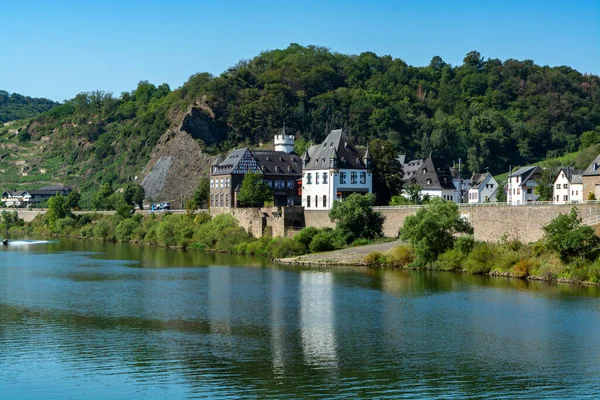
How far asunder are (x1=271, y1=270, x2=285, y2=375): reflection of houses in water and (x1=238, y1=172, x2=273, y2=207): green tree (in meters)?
27.5

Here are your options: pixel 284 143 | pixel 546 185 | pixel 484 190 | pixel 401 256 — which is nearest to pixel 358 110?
pixel 484 190

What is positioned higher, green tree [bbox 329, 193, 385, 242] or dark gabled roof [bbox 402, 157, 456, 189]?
dark gabled roof [bbox 402, 157, 456, 189]

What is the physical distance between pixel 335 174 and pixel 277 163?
1204 cm

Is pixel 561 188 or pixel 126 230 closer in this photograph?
pixel 561 188

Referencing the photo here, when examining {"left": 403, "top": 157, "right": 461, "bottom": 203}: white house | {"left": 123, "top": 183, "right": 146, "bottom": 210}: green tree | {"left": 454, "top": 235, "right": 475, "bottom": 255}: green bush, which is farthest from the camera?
{"left": 123, "top": 183, "right": 146, "bottom": 210}: green tree

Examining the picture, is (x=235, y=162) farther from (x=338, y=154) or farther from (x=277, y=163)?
(x=338, y=154)

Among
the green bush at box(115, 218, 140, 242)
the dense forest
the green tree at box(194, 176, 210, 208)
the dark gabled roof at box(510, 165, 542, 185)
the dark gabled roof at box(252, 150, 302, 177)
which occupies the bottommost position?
the green bush at box(115, 218, 140, 242)

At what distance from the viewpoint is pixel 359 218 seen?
66312 mm

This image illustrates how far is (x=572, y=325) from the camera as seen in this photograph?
35.2 metres

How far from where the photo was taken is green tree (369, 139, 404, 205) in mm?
79688

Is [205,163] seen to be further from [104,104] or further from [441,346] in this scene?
[441,346]

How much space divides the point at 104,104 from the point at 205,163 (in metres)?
56.9

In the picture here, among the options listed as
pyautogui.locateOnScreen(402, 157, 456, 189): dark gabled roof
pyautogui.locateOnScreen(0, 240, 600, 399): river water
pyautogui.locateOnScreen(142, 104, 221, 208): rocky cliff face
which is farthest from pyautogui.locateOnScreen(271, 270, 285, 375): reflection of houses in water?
pyautogui.locateOnScreen(142, 104, 221, 208): rocky cliff face

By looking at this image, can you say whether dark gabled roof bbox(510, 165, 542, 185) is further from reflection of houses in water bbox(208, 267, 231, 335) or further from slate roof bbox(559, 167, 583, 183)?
reflection of houses in water bbox(208, 267, 231, 335)
